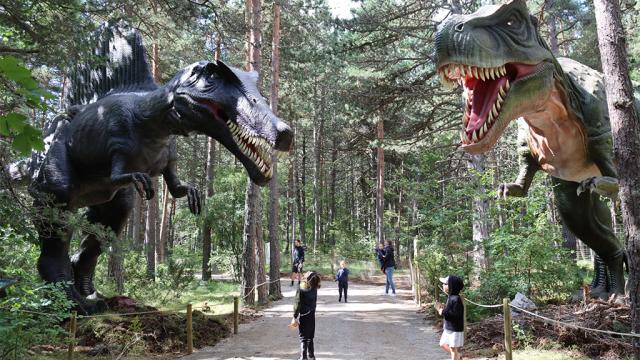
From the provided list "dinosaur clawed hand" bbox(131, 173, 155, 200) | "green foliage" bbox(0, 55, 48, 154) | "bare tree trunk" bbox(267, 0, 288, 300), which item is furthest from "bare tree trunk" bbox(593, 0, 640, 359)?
"bare tree trunk" bbox(267, 0, 288, 300)

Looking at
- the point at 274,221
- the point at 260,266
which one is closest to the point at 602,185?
the point at 260,266

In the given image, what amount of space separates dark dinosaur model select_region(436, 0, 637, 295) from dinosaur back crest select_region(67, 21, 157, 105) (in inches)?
180

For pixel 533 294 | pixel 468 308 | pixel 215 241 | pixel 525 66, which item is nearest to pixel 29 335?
pixel 525 66

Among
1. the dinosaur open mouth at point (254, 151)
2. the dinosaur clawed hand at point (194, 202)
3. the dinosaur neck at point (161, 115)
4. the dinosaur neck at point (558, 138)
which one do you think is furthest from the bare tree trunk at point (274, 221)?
the dinosaur neck at point (558, 138)

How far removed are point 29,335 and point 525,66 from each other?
4825mm

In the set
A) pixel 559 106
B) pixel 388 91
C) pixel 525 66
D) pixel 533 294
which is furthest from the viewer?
pixel 388 91

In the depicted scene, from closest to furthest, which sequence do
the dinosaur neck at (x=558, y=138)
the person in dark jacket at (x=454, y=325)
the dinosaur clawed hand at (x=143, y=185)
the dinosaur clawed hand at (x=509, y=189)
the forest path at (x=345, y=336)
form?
the dinosaur neck at (x=558, y=138) → the dinosaur clawed hand at (x=143, y=185) → the person in dark jacket at (x=454, y=325) → the dinosaur clawed hand at (x=509, y=189) → the forest path at (x=345, y=336)

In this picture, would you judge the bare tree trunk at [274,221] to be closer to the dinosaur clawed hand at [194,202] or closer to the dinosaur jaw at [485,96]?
the dinosaur clawed hand at [194,202]

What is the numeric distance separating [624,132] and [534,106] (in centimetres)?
79

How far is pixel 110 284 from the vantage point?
14.0 meters

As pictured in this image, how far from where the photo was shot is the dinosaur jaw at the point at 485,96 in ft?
14.3

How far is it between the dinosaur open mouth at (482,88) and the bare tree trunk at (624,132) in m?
0.68

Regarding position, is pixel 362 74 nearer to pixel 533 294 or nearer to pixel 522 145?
pixel 533 294

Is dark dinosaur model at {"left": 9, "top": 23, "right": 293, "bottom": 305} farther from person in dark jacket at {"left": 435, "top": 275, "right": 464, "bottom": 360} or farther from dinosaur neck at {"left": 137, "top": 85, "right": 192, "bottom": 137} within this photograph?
person in dark jacket at {"left": 435, "top": 275, "right": 464, "bottom": 360}
